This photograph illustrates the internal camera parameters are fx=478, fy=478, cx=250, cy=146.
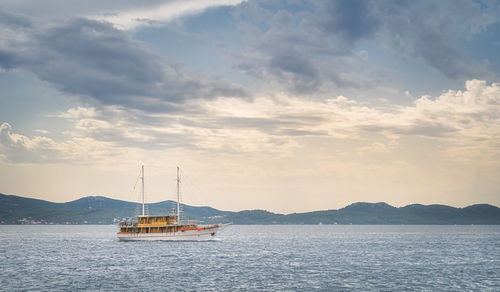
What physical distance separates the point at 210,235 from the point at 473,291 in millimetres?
108587

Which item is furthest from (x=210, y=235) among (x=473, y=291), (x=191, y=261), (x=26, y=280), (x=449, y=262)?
(x=473, y=291)

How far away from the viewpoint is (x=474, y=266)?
87.0m

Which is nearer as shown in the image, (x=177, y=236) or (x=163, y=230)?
(x=177, y=236)

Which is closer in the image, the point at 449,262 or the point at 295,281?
the point at 295,281

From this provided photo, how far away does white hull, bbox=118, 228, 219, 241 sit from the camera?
150750 millimetres

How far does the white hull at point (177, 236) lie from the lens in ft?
495

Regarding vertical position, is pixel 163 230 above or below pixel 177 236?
above

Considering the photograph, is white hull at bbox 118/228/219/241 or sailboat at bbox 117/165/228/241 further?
white hull at bbox 118/228/219/241

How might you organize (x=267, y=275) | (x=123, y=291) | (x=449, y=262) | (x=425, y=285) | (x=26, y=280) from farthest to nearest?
(x=449, y=262) < (x=267, y=275) < (x=26, y=280) < (x=425, y=285) < (x=123, y=291)

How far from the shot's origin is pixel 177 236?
15062cm

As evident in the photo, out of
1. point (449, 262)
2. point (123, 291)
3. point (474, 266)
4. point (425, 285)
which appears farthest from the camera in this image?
point (449, 262)

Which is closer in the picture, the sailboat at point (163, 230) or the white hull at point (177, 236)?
the sailboat at point (163, 230)

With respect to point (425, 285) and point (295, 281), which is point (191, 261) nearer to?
point (295, 281)

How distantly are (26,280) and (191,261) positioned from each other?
3298cm
